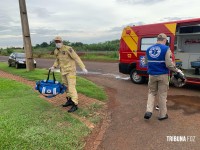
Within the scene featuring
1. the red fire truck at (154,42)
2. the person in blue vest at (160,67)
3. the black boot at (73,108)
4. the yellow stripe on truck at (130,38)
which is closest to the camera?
the person in blue vest at (160,67)

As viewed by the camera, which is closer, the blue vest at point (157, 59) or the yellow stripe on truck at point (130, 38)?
the blue vest at point (157, 59)

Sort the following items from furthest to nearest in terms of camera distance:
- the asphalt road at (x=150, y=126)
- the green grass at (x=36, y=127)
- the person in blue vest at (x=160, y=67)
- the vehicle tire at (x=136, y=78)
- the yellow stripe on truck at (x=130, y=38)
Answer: the vehicle tire at (x=136, y=78) < the yellow stripe on truck at (x=130, y=38) < the person in blue vest at (x=160, y=67) < the asphalt road at (x=150, y=126) < the green grass at (x=36, y=127)

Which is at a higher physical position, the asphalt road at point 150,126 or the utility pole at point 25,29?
the utility pole at point 25,29

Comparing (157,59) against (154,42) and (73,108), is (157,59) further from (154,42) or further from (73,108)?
(154,42)

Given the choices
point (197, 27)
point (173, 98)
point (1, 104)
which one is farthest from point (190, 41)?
point (1, 104)

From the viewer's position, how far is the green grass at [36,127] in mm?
4715

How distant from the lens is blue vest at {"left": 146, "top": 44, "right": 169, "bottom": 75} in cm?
598

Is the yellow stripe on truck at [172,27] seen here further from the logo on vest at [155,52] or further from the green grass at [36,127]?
the green grass at [36,127]

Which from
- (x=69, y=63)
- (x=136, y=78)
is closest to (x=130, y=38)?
(x=136, y=78)

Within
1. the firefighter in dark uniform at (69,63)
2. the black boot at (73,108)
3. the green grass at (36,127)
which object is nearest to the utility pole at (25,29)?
the green grass at (36,127)

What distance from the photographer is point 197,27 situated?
1085 centimetres

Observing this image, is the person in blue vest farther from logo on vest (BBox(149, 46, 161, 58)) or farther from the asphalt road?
the asphalt road

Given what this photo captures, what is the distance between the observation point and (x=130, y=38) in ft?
37.9

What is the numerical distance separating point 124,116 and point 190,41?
699cm
